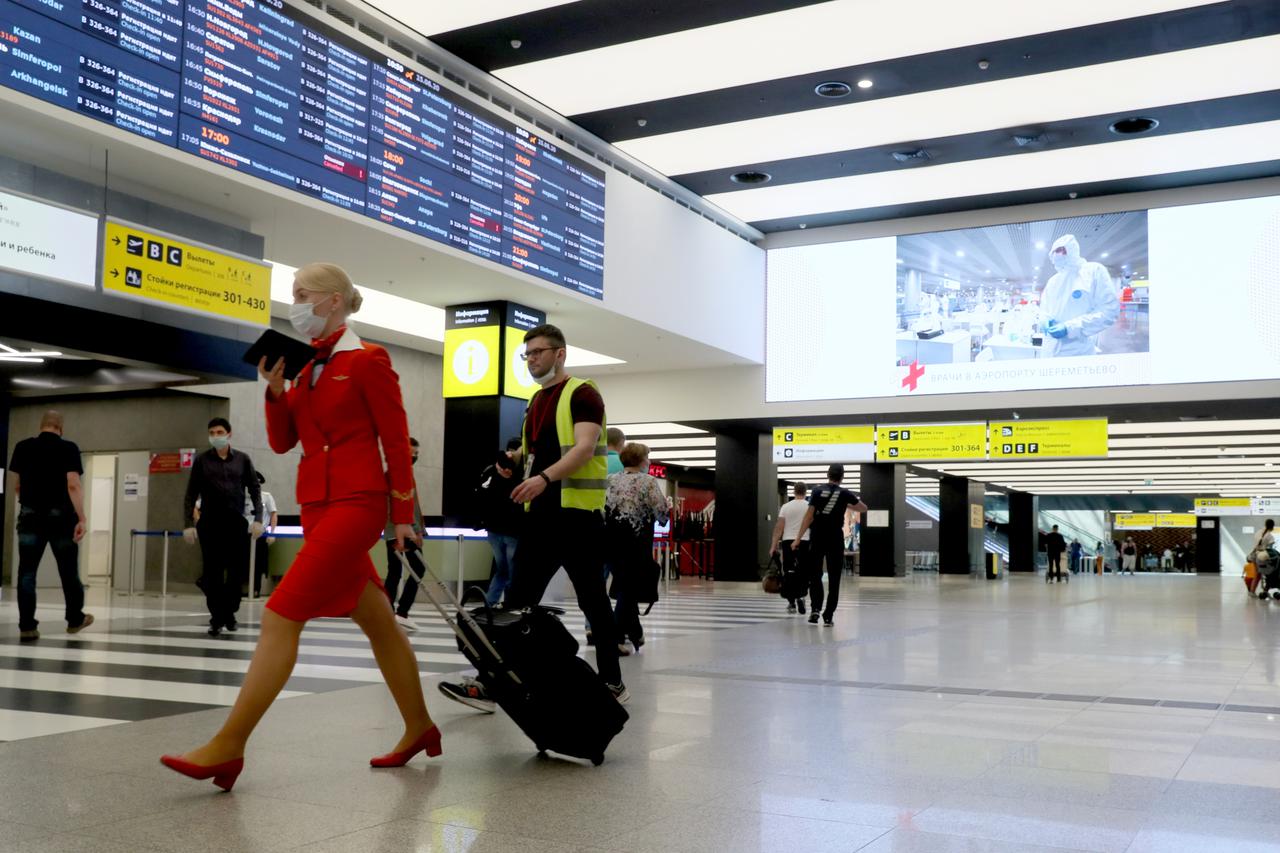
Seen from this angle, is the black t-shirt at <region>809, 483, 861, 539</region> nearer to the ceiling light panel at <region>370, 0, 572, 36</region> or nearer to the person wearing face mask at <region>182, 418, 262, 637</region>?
the person wearing face mask at <region>182, 418, 262, 637</region>

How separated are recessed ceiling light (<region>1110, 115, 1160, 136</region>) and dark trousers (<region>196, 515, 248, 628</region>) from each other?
13.0 meters

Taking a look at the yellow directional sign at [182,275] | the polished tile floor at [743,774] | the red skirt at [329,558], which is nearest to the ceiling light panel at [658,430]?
the yellow directional sign at [182,275]

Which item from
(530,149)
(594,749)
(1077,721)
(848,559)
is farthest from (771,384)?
(848,559)

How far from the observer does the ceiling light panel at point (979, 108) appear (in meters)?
14.1

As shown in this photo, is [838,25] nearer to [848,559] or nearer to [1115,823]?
[1115,823]

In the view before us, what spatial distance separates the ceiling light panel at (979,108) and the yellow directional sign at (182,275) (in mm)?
7225

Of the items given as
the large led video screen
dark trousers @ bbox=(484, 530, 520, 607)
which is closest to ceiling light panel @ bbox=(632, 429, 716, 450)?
the large led video screen

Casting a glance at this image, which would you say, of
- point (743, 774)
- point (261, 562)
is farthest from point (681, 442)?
point (743, 774)

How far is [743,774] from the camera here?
376 centimetres

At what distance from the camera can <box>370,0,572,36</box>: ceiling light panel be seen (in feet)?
40.9

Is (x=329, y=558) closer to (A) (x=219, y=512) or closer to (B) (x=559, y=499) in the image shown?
(B) (x=559, y=499)

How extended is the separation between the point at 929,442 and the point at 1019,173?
6.36 m

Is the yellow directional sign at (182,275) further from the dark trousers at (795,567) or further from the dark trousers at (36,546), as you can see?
the dark trousers at (795,567)

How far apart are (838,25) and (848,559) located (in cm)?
3177
